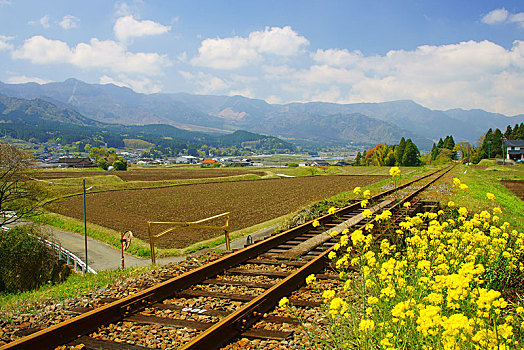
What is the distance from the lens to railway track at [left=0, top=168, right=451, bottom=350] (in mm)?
4473

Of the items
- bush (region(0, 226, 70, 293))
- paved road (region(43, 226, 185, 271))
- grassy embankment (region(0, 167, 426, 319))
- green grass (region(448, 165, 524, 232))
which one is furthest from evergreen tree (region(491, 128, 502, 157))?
bush (region(0, 226, 70, 293))

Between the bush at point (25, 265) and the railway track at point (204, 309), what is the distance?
1687cm

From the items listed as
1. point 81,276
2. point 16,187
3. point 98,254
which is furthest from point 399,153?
point 81,276

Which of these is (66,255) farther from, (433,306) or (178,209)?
(433,306)

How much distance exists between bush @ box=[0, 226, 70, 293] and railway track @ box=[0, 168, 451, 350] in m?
16.9

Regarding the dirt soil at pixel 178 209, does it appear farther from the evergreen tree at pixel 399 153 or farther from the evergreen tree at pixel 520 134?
the evergreen tree at pixel 520 134

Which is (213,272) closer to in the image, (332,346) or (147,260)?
(332,346)

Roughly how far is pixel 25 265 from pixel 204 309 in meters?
20.6

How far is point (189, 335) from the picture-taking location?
4617 mm

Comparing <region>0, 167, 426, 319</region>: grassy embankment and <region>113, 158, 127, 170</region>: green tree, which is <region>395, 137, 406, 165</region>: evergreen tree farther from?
<region>0, 167, 426, 319</region>: grassy embankment

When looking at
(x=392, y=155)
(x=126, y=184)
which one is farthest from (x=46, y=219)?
(x=392, y=155)

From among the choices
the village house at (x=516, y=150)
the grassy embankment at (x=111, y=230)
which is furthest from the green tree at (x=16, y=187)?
the village house at (x=516, y=150)

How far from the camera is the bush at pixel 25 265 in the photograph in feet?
67.3

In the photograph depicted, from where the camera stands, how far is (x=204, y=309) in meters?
5.46
